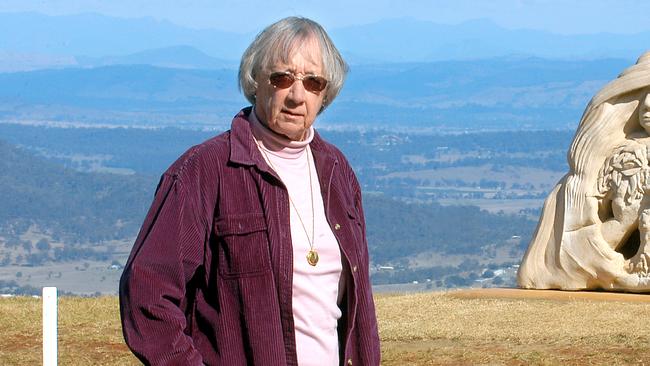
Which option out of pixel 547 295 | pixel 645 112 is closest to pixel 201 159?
pixel 547 295

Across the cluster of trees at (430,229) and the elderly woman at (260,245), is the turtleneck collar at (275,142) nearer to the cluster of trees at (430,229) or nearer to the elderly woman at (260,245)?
the elderly woman at (260,245)

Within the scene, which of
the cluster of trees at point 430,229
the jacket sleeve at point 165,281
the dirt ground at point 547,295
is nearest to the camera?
the jacket sleeve at point 165,281

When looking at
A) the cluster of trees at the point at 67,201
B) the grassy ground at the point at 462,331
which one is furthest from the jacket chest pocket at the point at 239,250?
the cluster of trees at the point at 67,201

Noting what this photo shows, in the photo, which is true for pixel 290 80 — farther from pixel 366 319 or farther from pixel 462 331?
pixel 462 331

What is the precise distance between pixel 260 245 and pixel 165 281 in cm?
29

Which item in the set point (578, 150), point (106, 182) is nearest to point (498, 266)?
point (106, 182)

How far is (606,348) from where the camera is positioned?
1091cm

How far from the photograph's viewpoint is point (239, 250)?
4.73 m

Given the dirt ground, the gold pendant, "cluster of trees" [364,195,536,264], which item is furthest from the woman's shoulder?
"cluster of trees" [364,195,536,264]

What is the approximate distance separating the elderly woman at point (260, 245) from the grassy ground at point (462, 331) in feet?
18.8

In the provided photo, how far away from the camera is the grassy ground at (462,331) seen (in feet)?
35.4

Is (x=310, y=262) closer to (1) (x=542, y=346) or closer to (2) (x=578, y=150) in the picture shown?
(1) (x=542, y=346)

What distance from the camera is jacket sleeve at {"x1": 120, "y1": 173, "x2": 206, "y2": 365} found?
466 cm

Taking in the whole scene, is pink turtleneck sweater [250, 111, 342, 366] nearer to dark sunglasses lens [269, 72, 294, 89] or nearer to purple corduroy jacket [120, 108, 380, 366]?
purple corduroy jacket [120, 108, 380, 366]
